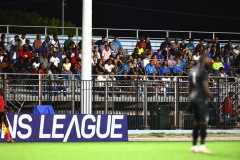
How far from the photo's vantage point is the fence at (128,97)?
28359mm

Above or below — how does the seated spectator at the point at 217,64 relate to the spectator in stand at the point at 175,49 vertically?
below

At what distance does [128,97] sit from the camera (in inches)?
1148

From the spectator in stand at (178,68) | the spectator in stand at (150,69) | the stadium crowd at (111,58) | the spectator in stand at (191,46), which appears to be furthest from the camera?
the spectator in stand at (191,46)

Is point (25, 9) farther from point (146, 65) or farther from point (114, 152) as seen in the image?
point (114, 152)

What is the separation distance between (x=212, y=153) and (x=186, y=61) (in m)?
17.1

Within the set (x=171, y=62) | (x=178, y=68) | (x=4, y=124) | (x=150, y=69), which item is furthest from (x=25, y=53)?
(x=4, y=124)

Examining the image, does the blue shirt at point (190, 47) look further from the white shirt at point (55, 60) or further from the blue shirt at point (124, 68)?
the white shirt at point (55, 60)

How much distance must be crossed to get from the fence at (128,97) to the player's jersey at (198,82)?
11457 mm

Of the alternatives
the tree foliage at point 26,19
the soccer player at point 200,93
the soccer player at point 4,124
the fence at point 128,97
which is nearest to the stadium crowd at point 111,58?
the fence at point 128,97

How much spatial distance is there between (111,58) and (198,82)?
16.0m

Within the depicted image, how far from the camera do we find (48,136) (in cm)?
2453

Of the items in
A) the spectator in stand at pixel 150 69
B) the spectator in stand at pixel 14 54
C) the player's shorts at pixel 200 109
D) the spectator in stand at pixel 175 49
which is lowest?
the player's shorts at pixel 200 109

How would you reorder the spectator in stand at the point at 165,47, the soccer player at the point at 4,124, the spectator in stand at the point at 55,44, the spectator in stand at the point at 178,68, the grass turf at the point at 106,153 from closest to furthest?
the grass turf at the point at 106,153
the soccer player at the point at 4,124
the spectator in stand at the point at 178,68
the spectator in stand at the point at 55,44
the spectator in stand at the point at 165,47

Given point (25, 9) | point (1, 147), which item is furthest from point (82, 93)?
point (25, 9)
